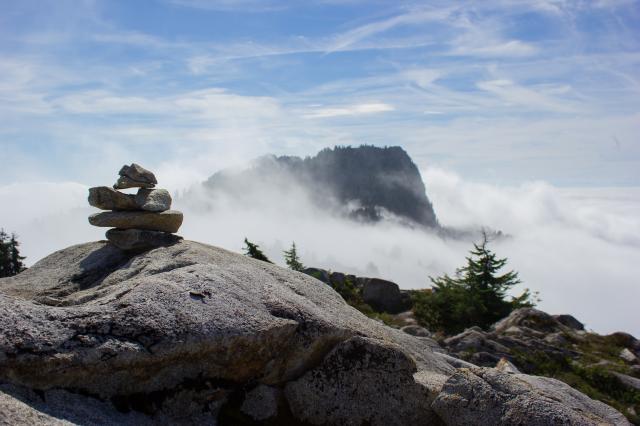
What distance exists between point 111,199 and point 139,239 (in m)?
2.59

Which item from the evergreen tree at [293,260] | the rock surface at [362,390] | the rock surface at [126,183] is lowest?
the rock surface at [362,390]

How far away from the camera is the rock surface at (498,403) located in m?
13.3

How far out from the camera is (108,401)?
38.1ft

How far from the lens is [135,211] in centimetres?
Result: 2408

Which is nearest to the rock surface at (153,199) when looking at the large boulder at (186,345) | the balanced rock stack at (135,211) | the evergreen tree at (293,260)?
the balanced rock stack at (135,211)

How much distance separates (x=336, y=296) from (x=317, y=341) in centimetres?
572

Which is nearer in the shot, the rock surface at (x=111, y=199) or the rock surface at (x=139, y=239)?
the rock surface at (x=139, y=239)

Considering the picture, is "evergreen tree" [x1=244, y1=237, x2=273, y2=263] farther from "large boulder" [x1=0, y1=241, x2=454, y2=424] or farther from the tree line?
"large boulder" [x1=0, y1=241, x2=454, y2=424]

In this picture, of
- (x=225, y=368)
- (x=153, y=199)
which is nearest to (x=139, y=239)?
(x=153, y=199)

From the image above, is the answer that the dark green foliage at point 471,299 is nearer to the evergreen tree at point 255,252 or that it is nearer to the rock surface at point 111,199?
the evergreen tree at point 255,252

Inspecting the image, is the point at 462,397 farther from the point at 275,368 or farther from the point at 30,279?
the point at 30,279

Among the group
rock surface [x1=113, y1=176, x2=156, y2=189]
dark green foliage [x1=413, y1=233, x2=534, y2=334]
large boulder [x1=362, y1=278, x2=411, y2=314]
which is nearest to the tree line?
dark green foliage [x1=413, y1=233, x2=534, y2=334]

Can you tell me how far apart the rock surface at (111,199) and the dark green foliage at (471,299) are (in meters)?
25.1

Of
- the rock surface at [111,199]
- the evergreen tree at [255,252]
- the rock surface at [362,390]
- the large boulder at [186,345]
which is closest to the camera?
the large boulder at [186,345]
